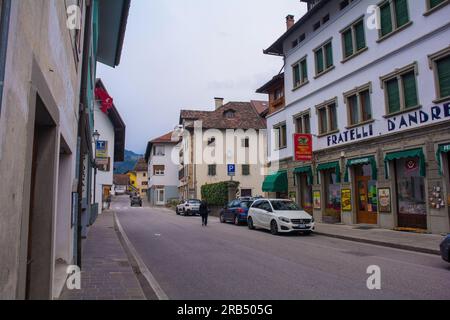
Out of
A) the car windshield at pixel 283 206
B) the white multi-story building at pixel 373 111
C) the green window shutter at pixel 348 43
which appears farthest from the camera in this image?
the green window shutter at pixel 348 43

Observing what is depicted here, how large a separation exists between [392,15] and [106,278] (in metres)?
16.2

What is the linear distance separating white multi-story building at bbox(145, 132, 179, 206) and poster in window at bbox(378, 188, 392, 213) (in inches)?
2032

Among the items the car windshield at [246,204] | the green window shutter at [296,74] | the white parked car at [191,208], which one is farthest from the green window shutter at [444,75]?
the white parked car at [191,208]

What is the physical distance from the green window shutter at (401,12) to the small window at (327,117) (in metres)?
5.58

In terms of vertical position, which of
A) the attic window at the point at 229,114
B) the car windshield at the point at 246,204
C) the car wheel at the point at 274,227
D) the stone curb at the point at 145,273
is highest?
the attic window at the point at 229,114

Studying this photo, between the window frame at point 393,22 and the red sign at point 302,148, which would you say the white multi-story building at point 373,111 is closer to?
the window frame at point 393,22

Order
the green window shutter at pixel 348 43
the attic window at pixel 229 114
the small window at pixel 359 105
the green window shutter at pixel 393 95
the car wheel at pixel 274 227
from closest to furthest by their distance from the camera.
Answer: the green window shutter at pixel 393 95
the car wheel at pixel 274 227
the small window at pixel 359 105
the green window shutter at pixel 348 43
the attic window at pixel 229 114

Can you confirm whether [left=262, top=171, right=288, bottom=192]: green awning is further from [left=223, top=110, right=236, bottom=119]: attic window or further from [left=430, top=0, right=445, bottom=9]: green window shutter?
[left=223, top=110, right=236, bottom=119]: attic window

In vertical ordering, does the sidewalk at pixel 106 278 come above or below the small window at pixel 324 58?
below

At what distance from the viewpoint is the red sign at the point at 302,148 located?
22.3m

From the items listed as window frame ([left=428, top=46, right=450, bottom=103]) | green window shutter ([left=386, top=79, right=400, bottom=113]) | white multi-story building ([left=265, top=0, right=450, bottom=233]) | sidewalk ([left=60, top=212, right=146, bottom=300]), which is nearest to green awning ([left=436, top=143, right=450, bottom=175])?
white multi-story building ([left=265, top=0, right=450, bottom=233])

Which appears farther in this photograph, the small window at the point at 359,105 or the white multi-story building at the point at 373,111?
the small window at the point at 359,105

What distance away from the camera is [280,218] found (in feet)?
55.5

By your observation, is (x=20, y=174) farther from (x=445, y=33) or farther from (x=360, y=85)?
(x=360, y=85)
